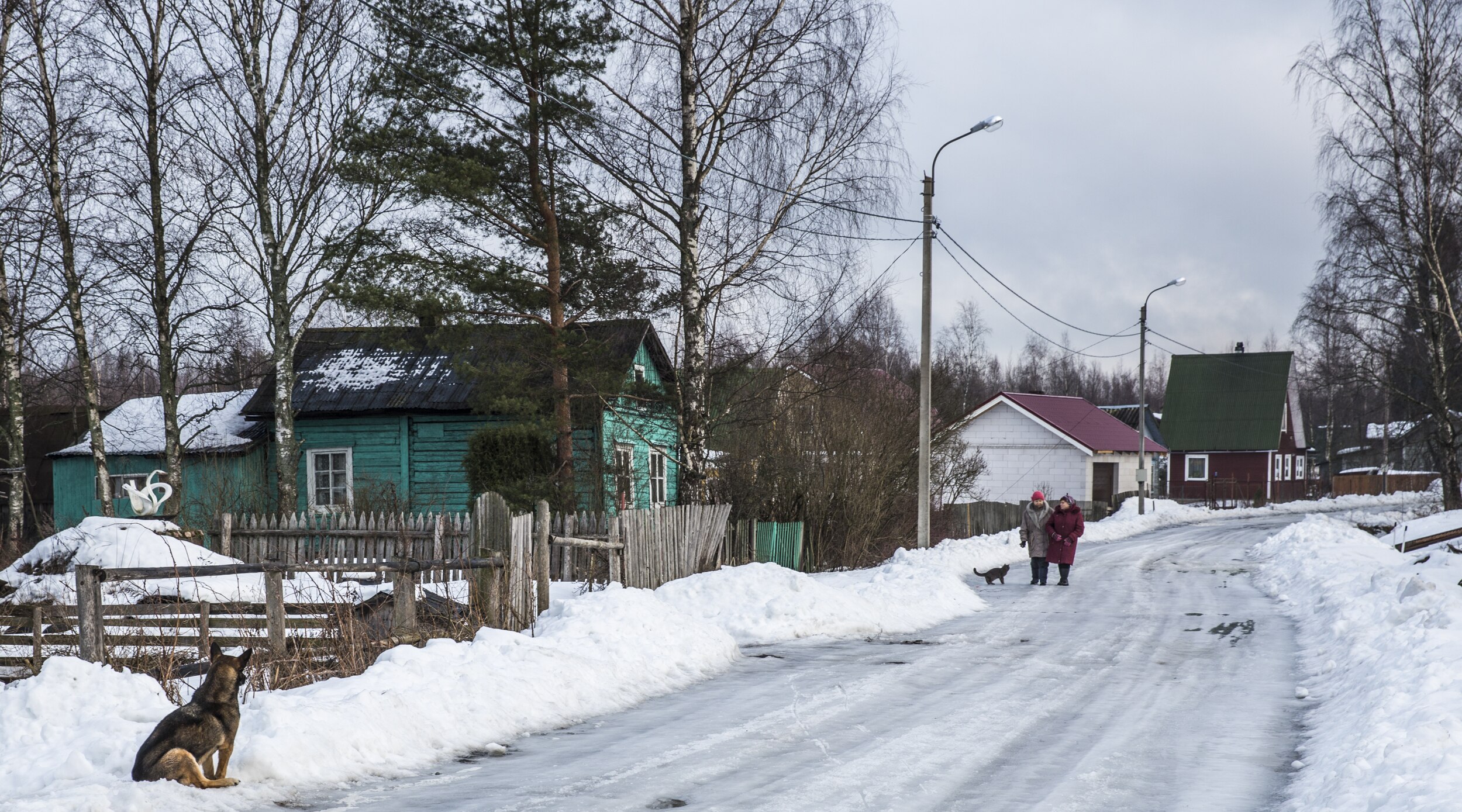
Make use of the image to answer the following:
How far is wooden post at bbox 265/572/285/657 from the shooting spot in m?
9.02

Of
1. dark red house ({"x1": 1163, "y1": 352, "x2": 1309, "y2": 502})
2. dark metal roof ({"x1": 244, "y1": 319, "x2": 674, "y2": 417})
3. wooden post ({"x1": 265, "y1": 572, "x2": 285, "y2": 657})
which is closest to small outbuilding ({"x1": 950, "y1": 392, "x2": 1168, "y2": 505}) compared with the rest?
dark red house ({"x1": 1163, "y1": 352, "x2": 1309, "y2": 502})

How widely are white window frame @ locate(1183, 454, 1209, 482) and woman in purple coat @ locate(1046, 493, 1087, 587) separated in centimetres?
4278

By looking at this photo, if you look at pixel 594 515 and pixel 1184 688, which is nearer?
pixel 1184 688

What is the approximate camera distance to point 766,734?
277 inches

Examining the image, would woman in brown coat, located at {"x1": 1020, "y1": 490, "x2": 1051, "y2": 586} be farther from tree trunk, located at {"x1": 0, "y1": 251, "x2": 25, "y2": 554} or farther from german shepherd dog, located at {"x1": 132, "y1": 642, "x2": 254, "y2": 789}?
tree trunk, located at {"x1": 0, "y1": 251, "x2": 25, "y2": 554}

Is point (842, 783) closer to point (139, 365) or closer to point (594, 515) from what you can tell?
point (594, 515)

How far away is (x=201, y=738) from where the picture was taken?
530cm

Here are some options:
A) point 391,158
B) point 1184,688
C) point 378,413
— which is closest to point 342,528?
point 391,158

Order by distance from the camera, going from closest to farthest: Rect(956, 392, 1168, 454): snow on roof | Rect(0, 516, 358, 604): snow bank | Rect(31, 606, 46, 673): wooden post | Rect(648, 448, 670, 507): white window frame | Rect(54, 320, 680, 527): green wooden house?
Rect(31, 606, 46, 673): wooden post
Rect(0, 516, 358, 604): snow bank
Rect(54, 320, 680, 527): green wooden house
Rect(648, 448, 670, 507): white window frame
Rect(956, 392, 1168, 454): snow on roof

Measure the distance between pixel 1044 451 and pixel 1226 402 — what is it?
18.4m

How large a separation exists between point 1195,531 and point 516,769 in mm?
30988

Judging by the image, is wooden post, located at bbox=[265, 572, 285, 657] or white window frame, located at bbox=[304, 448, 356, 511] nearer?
wooden post, located at bbox=[265, 572, 285, 657]

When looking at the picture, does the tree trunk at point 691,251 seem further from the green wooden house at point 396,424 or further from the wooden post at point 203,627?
the wooden post at point 203,627

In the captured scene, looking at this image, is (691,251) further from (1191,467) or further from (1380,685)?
(1191,467)
